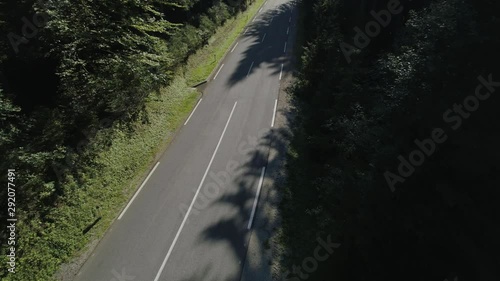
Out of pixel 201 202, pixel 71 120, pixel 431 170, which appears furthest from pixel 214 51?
pixel 431 170

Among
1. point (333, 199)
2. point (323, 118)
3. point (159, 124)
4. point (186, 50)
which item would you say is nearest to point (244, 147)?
point (323, 118)

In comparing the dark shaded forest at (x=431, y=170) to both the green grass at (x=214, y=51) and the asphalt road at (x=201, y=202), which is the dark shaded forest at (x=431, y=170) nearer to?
the asphalt road at (x=201, y=202)

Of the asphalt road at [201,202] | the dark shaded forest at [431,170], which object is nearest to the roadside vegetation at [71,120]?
the asphalt road at [201,202]

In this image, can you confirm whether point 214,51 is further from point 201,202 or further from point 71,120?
point 201,202

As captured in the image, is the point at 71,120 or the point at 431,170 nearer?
the point at 431,170

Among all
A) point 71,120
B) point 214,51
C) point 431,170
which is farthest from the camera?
point 214,51

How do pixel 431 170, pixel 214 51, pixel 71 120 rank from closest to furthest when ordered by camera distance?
pixel 431 170 → pixel 71 120 → pixel 214 51

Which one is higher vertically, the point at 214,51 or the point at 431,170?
the point at 214,51
